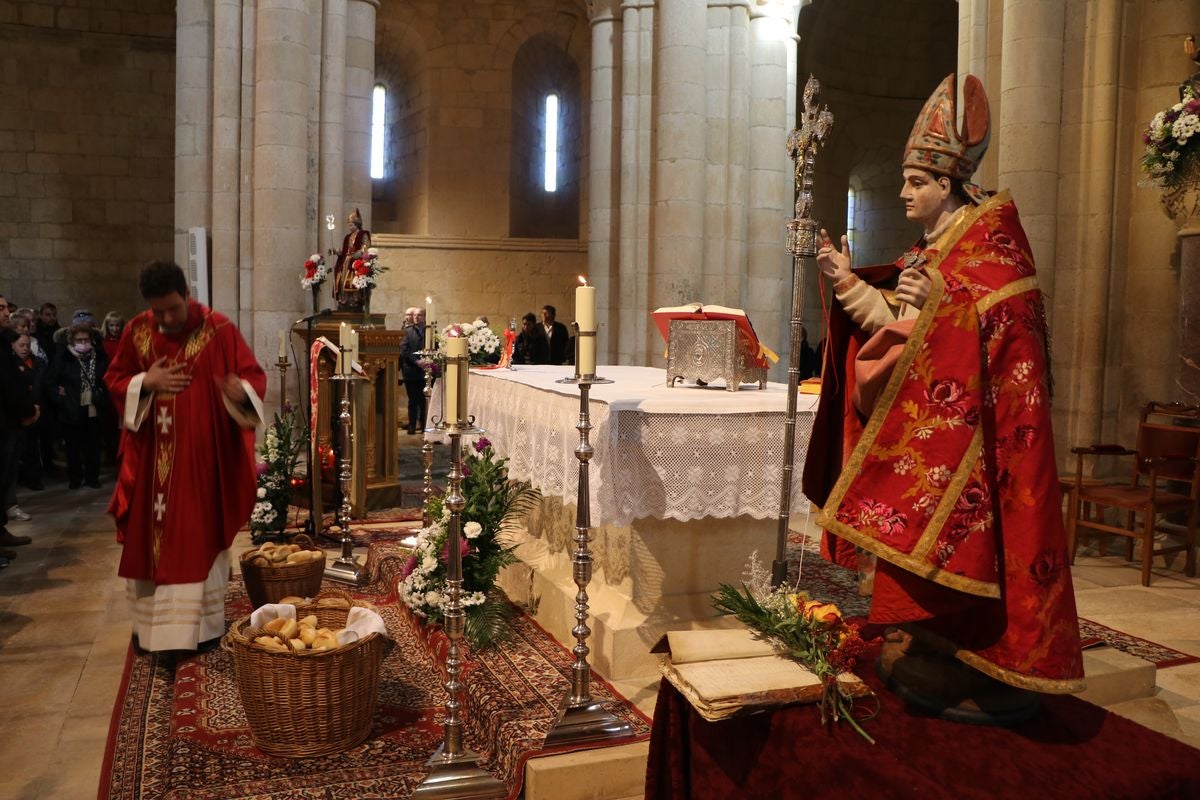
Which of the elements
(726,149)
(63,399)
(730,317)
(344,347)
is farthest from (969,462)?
(726,149)

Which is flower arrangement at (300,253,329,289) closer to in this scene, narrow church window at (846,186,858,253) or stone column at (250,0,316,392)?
stone column at (250,0,316,392)

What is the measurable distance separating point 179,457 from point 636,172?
7.59m

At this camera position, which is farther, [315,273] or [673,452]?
[315,273]

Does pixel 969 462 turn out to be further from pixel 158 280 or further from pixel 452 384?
pixel 158 280

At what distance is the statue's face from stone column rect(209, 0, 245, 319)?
8478 mm

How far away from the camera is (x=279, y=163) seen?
9594mm

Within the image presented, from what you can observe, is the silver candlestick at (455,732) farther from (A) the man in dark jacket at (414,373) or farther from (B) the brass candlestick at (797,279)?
(A) the man in dark jacket at (414,373)

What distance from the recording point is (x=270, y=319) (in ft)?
31.8

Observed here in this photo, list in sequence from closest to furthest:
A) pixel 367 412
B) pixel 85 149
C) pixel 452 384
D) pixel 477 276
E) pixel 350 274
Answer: pixel 452 384 < pixel 367 412 < pixel 350 274 < pixel 85 149 < pixel 477 276

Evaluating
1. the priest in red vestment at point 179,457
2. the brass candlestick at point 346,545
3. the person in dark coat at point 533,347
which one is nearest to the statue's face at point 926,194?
the priest in red vestment at point 179,457

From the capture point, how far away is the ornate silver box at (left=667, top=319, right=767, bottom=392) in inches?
181

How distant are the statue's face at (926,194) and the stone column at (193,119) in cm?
888

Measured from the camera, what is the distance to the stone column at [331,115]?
396 inches

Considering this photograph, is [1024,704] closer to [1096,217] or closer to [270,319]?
[1096,217]
